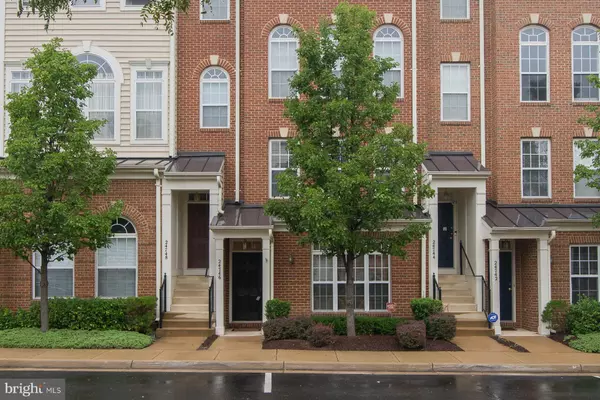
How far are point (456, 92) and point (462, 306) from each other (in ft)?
21.0

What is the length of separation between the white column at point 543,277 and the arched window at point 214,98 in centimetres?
960

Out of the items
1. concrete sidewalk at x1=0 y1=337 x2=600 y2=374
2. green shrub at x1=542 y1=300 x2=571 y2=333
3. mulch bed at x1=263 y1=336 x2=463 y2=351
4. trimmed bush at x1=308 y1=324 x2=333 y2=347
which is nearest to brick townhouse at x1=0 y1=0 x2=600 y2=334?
green shrub at x1=542 y1=300 x2=571 y2=333

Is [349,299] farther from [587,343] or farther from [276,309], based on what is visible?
[587,343]

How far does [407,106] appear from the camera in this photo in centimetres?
1891

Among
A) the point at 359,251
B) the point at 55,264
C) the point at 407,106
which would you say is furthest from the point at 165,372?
the point at 407,106

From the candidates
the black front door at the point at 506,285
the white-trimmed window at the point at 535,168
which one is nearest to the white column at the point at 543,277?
the black front door at the point at 506,285

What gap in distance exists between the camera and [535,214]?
1861cm

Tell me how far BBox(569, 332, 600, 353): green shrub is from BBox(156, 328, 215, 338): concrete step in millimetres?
9022

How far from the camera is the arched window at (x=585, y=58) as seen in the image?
19.2 m

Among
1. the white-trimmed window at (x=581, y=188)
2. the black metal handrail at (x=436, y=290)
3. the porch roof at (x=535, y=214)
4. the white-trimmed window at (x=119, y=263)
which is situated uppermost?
the white-trimmed window at (x=581, y=188)

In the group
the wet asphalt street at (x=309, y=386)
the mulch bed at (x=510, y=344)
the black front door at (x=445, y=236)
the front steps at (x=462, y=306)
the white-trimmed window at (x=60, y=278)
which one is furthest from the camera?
the black front door at (x=445, y=236)

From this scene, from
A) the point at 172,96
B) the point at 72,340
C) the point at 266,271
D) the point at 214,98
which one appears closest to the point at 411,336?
the point at 266,271

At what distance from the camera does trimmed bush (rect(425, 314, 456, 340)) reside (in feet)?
52.1

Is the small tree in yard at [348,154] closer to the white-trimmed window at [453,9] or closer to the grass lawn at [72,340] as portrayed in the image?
the grass lawn at [72,340]
